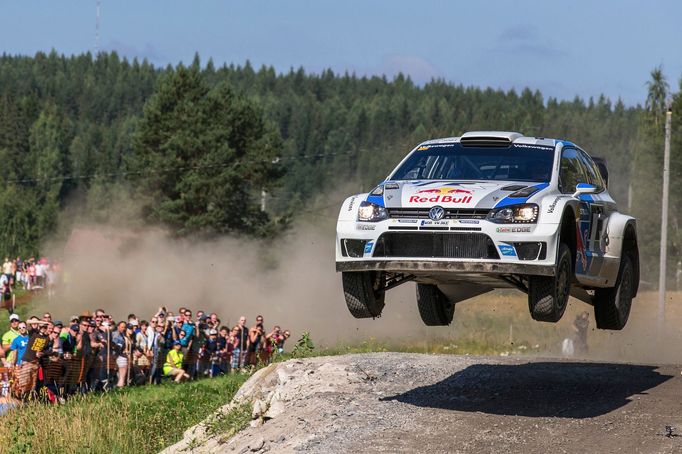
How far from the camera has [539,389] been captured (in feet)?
49.2

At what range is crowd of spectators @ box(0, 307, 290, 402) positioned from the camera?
63.1ft

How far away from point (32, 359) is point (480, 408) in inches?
330

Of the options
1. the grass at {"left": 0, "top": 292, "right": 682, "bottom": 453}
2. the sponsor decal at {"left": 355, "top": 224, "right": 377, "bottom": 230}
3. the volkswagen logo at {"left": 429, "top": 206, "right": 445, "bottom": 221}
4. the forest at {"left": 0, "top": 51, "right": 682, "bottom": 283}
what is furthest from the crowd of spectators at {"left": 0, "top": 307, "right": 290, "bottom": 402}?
the forest at {"left": 0, "top": 51, "right": 682, "bottom": 283}

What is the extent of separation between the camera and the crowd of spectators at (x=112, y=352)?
19.2m

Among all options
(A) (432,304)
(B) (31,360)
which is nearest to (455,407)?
(A) (432,304)

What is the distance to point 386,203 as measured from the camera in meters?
11.6

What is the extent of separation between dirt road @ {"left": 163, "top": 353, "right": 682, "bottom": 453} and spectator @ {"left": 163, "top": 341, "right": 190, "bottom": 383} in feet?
20.5

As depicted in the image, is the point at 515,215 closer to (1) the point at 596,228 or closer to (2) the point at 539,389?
(1) the point at 596,228

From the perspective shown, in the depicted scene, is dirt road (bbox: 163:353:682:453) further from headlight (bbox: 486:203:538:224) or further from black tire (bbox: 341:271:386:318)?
headlight (bbox: 486:203:538:224)

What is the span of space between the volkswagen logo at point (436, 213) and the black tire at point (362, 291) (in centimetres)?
111

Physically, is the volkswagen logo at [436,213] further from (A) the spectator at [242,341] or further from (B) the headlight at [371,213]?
(A) the spectator at [242,341]

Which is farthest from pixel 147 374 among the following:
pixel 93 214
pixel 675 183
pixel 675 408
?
pixel 93 214

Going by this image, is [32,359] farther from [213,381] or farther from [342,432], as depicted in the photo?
[342,432]

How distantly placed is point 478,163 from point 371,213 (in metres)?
1.59
